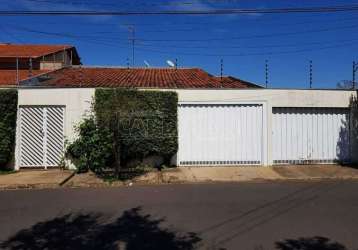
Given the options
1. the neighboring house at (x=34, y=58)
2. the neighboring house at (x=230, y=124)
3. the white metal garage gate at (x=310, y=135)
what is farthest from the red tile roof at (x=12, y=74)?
the white metal garage gate at (x=310, y=135)

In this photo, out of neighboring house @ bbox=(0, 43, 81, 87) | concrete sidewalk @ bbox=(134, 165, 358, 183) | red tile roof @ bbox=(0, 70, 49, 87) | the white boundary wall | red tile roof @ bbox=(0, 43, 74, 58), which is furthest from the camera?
red tile roof @ bbox=(0, 43, 74, 58)

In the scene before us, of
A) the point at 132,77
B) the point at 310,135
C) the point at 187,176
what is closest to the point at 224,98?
the point at 310,135

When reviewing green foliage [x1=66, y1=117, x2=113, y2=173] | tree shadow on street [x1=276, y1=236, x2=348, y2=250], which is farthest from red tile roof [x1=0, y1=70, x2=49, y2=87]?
tree shadow on street [x1=276, y1=236, x2=348, y2=250]

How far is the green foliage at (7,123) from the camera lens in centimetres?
1496

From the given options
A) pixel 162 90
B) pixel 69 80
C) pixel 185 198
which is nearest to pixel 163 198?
pixel 185 198

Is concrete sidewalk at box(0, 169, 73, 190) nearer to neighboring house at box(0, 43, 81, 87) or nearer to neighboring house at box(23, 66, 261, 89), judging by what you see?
neighboring house at box(23, 66, 261, 89)

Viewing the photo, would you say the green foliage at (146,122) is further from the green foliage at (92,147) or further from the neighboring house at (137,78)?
the neighboring house at (137,78)

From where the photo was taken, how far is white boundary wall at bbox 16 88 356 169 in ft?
51.0

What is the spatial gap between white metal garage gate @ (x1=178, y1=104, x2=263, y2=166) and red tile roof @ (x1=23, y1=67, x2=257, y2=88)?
1950mm

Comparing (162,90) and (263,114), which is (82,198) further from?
(263,114)

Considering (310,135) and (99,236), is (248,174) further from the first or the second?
(99,236)

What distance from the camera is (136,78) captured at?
822 inches

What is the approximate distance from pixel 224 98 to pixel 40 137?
6186mm

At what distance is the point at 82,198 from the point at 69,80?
947 centimetres
